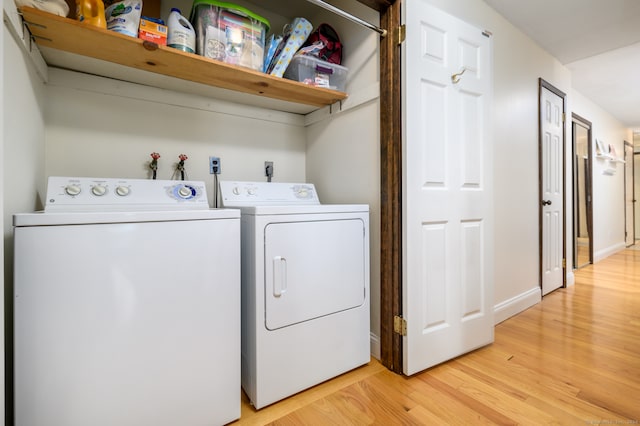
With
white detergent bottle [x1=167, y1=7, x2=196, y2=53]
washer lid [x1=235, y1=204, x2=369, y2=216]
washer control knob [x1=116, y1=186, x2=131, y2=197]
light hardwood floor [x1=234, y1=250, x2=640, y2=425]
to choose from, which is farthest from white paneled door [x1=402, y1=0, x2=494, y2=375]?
washer control knob [x1=116, y1=186, x2=131, y2=197]

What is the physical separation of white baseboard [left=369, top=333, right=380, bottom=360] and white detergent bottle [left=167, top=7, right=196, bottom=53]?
6.03ft

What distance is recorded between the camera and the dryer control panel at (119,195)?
1.17m

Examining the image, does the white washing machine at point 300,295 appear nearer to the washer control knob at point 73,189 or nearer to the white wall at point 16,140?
the washer control knob at point 73,189

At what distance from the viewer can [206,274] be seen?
1181 mm

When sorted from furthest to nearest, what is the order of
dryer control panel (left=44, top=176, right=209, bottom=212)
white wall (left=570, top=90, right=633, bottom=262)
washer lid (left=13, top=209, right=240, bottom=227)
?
white wall (left=570, top=90, right=633, bottom=262), dryer control panel (left=44, top=176, right=209, bottom=212), washer lid (left=13, top=209, right=240, bottom=227)

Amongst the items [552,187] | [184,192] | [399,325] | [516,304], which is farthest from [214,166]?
[552,187]

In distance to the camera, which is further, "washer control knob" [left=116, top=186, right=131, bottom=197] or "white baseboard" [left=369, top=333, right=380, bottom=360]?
"white baseboard" [left=369, top=333, right=380, bottom=360]

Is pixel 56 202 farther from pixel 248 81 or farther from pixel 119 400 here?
pixel 248 81

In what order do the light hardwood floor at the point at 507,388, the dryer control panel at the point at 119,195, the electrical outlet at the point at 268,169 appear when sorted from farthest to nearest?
the electrical outlet at the point at 268,169, the light hardwood floor at the point at 507,388, the dryer control panel at the point at 119,195

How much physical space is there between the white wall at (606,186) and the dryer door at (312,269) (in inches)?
162

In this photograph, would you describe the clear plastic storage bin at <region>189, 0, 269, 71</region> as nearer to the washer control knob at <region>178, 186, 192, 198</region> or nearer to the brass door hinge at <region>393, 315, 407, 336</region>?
the washer control knob at <region>178, 186, 192, 198</region>

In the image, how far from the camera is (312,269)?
4.83 ft

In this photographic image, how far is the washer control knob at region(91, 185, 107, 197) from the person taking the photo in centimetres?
123

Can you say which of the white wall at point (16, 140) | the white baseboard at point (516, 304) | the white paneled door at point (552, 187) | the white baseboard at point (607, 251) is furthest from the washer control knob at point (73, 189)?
the white baseboard at point (607, 251)
